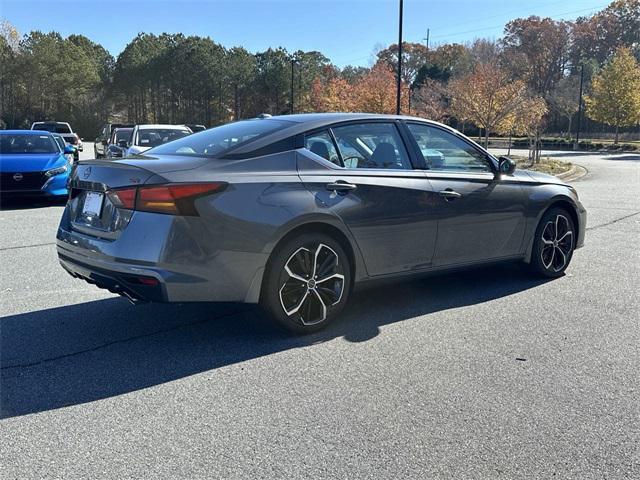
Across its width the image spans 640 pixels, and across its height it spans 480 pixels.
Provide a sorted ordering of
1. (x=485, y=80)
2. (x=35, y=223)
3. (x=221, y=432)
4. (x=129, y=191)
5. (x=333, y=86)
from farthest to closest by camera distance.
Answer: (x=333, y=86) → (x=485, y=80) → (x=35, y=223) → (x=129, y=191) → (x=221, y=432)

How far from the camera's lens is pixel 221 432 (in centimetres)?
296

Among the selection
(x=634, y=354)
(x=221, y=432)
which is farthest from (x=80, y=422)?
(x=634, y=354)

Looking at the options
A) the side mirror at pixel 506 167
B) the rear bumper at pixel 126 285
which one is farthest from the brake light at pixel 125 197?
the side mirror at pixel 506 167

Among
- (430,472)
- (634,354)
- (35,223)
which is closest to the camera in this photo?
(430,472)

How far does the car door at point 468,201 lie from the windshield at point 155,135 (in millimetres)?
9034

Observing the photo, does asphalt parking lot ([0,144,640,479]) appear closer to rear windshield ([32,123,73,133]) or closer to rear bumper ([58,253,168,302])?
rear bumper ([58,253,168,302])

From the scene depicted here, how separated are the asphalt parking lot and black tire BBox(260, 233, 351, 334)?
0.17 metres

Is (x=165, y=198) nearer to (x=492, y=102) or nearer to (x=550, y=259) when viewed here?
(x=550, y=259)

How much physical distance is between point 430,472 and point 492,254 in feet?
10.4

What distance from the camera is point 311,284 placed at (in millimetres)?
4277

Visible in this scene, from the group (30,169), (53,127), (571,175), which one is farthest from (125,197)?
(53,127)

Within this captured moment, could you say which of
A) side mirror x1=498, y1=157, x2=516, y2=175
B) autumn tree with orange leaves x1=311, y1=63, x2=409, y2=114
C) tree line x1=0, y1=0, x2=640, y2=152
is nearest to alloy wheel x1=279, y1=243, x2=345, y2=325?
side mirror x1=498, y1=157, x2=516, y2=175

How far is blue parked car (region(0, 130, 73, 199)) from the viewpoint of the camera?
423 inches

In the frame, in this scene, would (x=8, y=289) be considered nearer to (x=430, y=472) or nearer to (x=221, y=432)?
(x=221, y=432)
